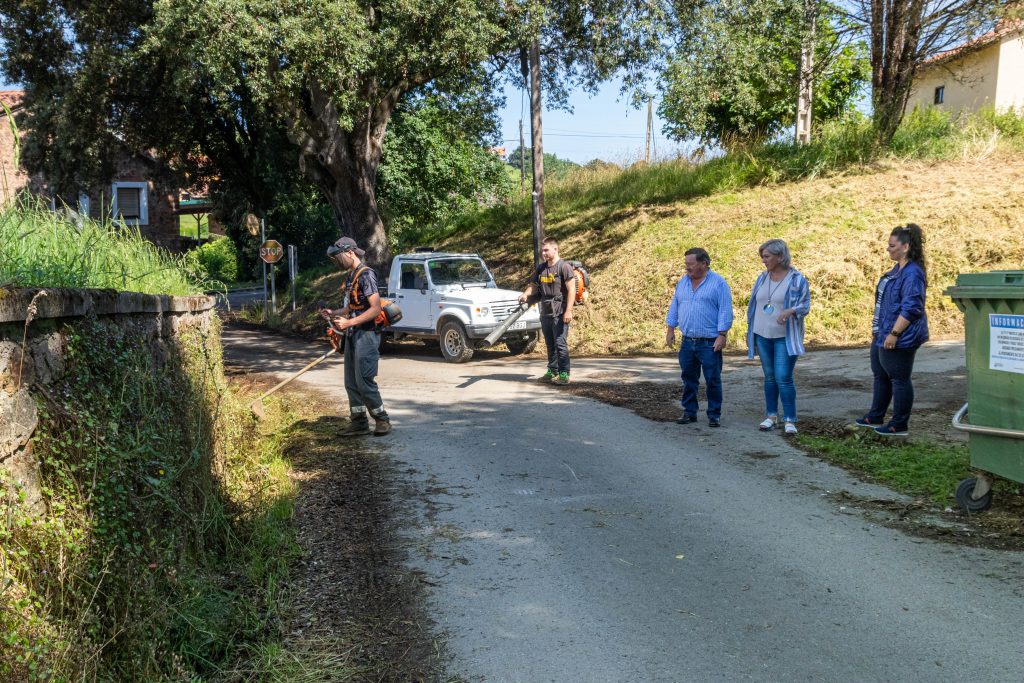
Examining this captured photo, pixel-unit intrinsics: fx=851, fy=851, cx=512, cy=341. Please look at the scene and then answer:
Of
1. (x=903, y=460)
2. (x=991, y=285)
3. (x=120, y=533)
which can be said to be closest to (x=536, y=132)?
(x=903, y=460)

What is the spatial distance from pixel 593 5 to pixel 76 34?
1163cm

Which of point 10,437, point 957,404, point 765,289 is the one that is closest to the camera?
point 10,437

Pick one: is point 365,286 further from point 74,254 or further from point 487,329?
point 487,329

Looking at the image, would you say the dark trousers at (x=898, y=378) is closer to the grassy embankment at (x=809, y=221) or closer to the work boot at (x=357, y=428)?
the work boot at (x=357, y=428)

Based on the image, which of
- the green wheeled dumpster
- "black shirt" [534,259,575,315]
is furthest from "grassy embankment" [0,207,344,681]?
"black shirt" [534,259,575,315]

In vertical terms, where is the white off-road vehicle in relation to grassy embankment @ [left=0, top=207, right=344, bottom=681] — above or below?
above

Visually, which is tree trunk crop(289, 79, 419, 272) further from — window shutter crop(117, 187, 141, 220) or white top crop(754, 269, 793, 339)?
window shutter crop(117, 187, 141, 220)

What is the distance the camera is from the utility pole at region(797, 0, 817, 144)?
641 inches

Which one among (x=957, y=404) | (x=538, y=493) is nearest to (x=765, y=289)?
(x=957, y=404)

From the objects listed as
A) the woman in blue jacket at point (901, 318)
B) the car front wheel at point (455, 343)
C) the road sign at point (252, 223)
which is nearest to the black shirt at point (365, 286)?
the woman in blue jacket at point (901, 318)

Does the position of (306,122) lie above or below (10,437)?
above

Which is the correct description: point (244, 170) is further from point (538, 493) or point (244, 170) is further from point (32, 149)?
point (538, 493)

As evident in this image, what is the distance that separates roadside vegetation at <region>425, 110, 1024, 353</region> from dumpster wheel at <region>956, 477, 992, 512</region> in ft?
30.4

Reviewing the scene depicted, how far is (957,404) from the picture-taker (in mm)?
9023
